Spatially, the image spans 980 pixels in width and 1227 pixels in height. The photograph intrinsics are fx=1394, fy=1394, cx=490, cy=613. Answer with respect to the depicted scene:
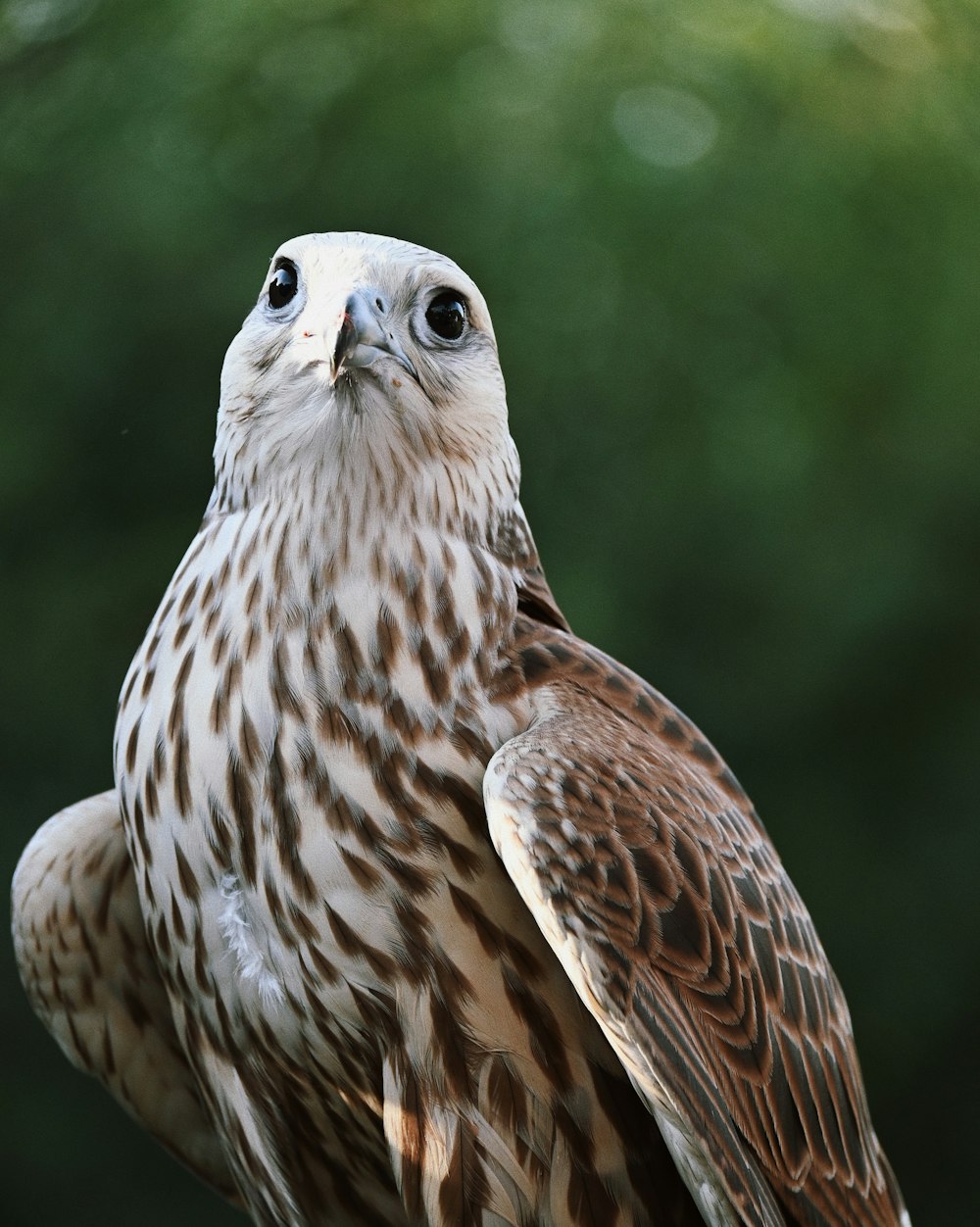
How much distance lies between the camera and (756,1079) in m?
1.55

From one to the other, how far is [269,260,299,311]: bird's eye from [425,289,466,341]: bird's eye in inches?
6.6

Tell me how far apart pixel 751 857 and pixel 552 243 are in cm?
197

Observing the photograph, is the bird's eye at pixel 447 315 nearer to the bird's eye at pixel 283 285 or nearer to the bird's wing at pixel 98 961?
the bird's eye at pixel 283 285

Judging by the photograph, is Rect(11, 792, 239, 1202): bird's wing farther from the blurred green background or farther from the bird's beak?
the blurred green background

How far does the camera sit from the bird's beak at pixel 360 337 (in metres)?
1.48

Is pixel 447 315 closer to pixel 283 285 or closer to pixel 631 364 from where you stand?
pixel 283 285

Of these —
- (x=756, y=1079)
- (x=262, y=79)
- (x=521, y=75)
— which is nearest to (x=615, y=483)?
(x=521, y=75)

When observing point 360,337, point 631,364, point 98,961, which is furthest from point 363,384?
point 631,364

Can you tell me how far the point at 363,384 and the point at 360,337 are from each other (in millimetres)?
95

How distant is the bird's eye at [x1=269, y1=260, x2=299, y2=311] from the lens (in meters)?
1.69

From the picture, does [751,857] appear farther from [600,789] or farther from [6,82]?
[6,82]

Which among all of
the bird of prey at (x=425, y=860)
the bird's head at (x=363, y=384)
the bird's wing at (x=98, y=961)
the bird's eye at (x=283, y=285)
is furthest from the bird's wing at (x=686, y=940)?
the bird's wing at (x=98, y=961)

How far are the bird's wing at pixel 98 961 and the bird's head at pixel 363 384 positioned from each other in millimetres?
509

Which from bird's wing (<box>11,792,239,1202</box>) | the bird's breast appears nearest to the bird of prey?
the bird's breast
